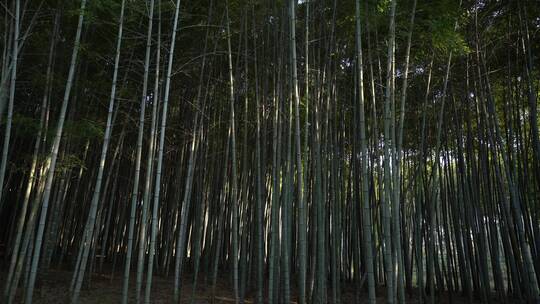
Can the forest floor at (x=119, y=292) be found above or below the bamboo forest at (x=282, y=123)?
below

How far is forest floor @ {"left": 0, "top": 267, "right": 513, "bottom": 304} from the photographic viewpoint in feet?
15.9

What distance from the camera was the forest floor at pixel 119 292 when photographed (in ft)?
15.9

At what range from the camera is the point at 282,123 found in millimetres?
4645

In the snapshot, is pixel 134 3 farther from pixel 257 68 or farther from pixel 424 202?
pixel 424 202

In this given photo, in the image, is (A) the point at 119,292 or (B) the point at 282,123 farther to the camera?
(A) the point at 119,292

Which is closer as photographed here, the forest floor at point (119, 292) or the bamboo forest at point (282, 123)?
the bamboo forest at point (282, 123)

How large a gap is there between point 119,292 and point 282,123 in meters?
3.14

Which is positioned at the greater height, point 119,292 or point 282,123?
point 282,123

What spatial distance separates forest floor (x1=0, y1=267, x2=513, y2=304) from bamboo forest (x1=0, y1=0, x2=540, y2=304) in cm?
4

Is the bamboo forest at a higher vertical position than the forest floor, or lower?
higher

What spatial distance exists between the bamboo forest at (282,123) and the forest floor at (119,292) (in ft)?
0.14

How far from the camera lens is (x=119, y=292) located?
17.4 ft

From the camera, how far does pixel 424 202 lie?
6.20 meters

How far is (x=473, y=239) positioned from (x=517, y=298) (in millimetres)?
894
